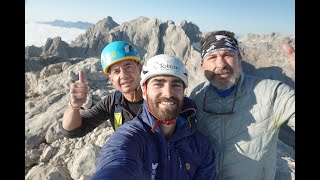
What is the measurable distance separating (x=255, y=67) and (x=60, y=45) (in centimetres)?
4017

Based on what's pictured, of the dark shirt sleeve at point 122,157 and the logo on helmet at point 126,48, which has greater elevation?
the logo on helmet at point 126,48

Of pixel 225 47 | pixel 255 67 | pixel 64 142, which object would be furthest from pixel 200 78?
pixel 225 47

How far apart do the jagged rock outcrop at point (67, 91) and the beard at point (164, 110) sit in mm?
5487

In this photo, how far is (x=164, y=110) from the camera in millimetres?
4109

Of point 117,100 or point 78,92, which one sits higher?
point 78,92

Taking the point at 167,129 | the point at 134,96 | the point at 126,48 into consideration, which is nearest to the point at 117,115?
the point at 134,96

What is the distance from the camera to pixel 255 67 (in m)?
36.4

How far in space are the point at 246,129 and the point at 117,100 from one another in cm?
228

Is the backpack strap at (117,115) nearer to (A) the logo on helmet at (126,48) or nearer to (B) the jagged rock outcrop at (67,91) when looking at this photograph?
(A) the logo on helmet at (126,48)

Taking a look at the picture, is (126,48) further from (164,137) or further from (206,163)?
(206,163)

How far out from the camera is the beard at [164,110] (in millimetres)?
4098

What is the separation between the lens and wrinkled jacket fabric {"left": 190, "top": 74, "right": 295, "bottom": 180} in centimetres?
445

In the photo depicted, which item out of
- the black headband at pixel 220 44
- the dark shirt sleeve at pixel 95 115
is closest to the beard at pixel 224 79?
the black headband at pixel 220 44
